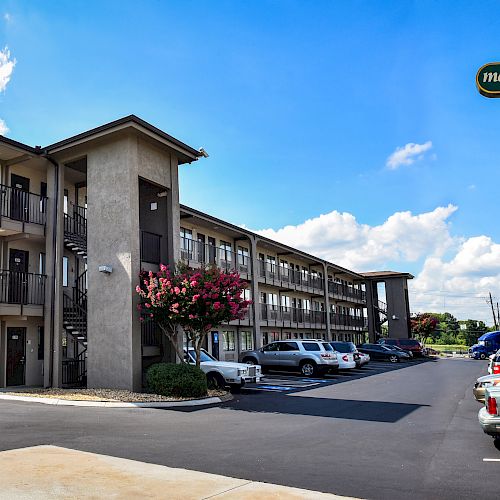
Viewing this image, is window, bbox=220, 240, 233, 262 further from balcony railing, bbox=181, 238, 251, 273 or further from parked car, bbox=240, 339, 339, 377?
parked car, bbox=240, 339, 339, 377

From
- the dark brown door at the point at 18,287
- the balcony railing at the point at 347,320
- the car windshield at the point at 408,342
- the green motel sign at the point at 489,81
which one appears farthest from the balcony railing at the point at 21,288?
the car windshield at the point at 408,342

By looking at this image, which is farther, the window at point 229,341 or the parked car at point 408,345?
the parked car at point 408,345

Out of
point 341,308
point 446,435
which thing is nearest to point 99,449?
point 446,435

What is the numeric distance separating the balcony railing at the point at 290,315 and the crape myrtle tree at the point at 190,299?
16446mm

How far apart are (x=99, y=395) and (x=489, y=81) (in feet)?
42.3

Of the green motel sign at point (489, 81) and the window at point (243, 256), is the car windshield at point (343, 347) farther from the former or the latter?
the green motel sign at point (489, 81)

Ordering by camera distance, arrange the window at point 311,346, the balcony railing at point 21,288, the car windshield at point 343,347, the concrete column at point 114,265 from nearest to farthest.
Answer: the concrete column at point 114,265 < the balcony railing at point 21,288 < the window at point 311,346 < the car windshield at point 343,347

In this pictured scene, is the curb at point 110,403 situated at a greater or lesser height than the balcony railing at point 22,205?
lesser

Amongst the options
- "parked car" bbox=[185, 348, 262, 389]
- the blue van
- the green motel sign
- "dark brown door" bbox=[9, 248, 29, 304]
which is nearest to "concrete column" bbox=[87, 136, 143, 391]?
"dark brown door" bbox=[9, 248, 29, 304]

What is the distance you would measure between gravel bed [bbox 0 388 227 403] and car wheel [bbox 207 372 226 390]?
4.07 feet

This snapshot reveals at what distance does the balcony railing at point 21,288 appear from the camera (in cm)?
1720

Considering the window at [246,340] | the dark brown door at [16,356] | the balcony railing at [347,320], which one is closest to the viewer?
the dark brown door at [16,356]

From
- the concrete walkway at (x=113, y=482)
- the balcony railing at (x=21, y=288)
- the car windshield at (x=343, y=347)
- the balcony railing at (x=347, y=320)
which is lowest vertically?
the concrete walkway at (x=113, y=482)

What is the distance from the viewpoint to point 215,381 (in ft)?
58.1
